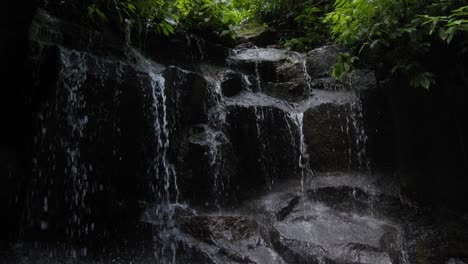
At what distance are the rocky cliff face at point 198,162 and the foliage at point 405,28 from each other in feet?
5.05

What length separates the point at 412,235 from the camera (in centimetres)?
553

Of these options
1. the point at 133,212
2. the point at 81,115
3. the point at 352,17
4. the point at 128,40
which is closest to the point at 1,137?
the point at 81,115

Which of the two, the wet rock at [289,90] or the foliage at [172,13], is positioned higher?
the foliage at [172,13]

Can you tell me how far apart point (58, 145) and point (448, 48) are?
5697 millimetres

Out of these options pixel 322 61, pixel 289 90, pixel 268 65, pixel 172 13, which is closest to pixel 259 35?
pixel 268 65

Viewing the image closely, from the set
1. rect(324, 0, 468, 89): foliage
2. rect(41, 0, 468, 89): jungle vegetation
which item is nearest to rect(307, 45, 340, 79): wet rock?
rect(41, 0, 468, 89): jungle vegetation

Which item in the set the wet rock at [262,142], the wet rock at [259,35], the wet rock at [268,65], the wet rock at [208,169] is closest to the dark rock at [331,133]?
the wet rock at [262,142]

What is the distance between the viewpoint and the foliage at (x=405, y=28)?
470cm

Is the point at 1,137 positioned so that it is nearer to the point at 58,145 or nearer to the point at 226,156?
the point at 58,145

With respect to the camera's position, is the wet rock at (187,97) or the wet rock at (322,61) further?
the wet rock at (322,61)

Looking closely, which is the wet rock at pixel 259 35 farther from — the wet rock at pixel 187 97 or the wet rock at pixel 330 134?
the wet rock at pixel 330 134

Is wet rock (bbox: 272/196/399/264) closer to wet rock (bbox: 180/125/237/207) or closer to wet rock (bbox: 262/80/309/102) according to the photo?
wet rock (bbox: 180/125/237/207)

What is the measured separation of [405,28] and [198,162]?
12.4 ft

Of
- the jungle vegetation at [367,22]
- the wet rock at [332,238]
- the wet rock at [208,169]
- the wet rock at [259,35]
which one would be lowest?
the wet rock at [332,238]
